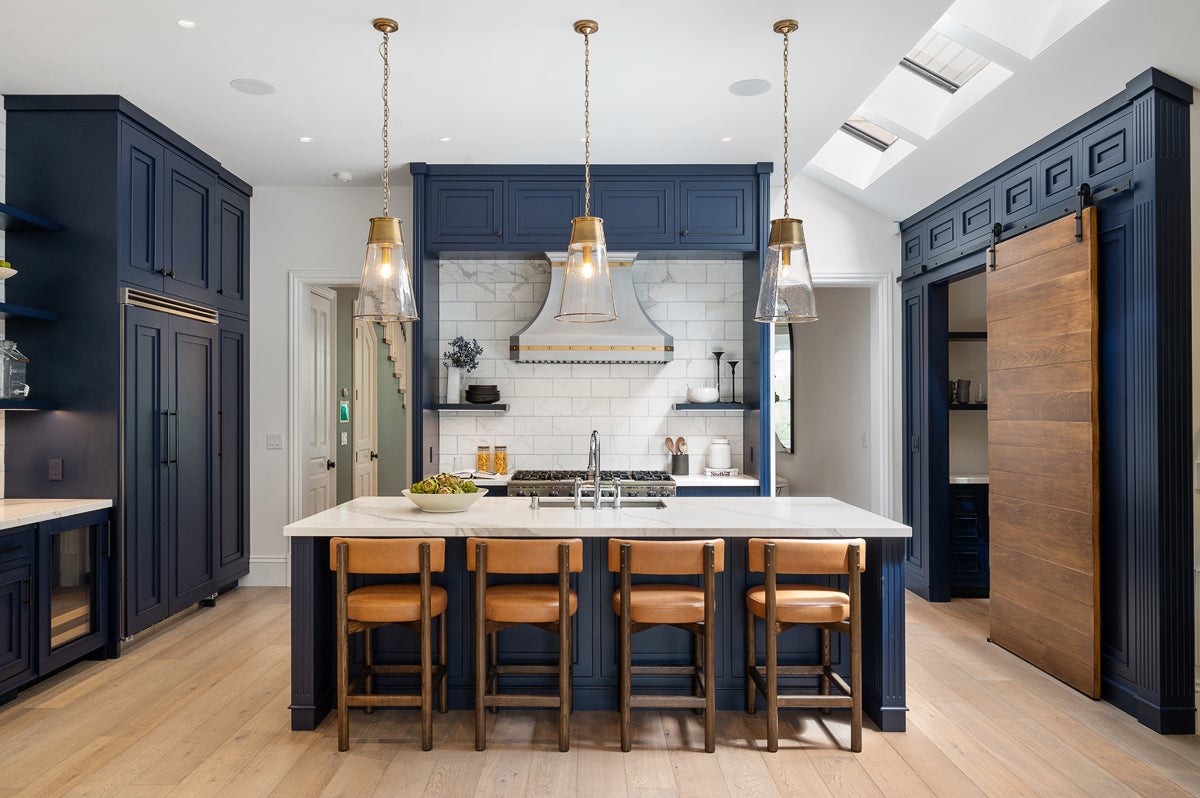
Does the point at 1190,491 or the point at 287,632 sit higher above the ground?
the point at 1190,491

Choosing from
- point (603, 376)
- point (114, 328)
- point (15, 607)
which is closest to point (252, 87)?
point (114, 328)

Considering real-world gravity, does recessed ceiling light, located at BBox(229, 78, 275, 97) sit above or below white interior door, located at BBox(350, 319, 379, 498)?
above

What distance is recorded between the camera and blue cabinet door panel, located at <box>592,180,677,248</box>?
5.20 meters

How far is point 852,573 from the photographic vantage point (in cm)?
291

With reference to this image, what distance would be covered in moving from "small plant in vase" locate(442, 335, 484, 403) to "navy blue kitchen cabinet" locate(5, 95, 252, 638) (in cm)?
172

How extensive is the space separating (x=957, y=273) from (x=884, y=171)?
33.0 inches

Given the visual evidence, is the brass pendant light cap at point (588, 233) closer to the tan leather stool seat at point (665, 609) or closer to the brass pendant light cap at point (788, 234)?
the brass pendant light cap at point (788, 234)

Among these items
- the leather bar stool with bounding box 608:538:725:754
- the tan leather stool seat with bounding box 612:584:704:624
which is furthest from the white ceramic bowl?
the tan leather stool seat with bounding box 612:584:704:624

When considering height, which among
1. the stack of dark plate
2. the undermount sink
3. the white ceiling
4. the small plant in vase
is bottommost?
the undermount sink

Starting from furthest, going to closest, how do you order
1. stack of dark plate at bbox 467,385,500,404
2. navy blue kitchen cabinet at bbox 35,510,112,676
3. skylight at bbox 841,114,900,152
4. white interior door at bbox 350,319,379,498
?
white interior door at bbox 350,319,379,498, stack of dark plate at bbox 467,385,500,404, skylight at bbox 841,114,900,152, navy blue kitchen cabinet at bbox 35,510,112,676

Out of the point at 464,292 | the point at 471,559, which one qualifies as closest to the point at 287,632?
the point at 471,559

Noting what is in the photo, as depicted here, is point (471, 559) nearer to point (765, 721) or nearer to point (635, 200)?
point (765, 721)

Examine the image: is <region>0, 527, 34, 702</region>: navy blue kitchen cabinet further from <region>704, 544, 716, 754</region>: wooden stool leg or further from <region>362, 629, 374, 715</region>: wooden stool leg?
<region>704, 544, 716, 754</region>: wooden stool leg

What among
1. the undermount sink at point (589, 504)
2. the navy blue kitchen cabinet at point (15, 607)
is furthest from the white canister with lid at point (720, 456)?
the navy blue kitchen cabinet at point (15, 607)
